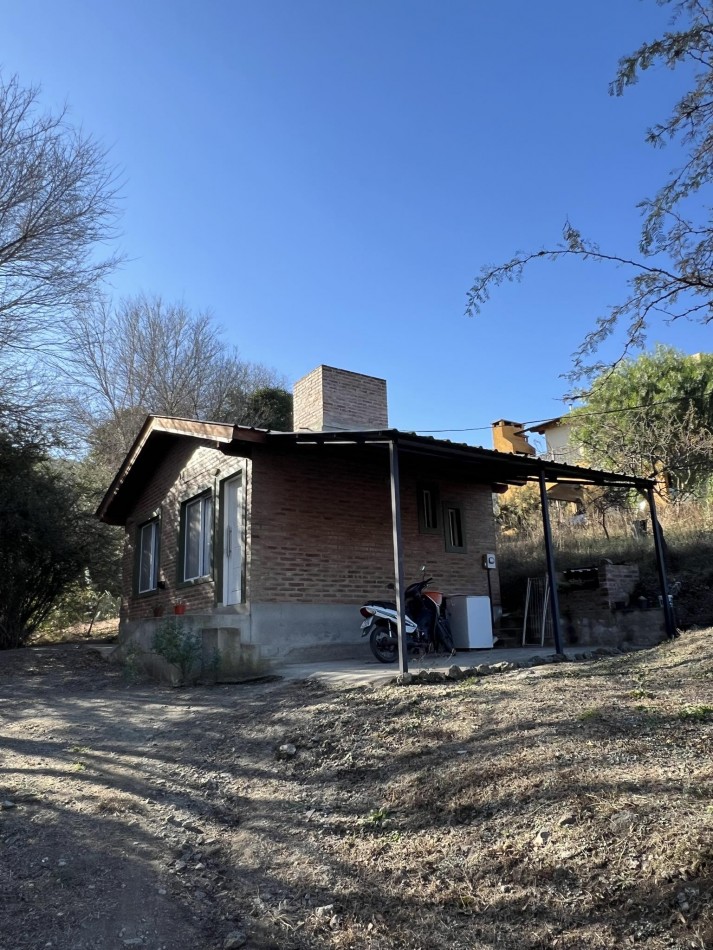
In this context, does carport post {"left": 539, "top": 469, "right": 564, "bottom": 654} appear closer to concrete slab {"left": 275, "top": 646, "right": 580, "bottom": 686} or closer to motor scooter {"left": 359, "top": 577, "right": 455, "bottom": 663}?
concrete slab {"left": 275, "top": 646, "right": 580, "bottom": 686}

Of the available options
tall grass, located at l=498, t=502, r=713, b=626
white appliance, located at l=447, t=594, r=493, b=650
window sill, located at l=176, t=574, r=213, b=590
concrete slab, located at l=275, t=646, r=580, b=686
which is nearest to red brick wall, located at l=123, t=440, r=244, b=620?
window sill, located at l=176, t=574, r=213, b=590

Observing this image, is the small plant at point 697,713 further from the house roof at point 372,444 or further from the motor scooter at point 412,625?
the motor scooter at point 412,625

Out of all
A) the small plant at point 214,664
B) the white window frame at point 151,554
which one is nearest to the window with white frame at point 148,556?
the white window frame at point 151,554

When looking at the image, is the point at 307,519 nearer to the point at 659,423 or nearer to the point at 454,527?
the point at 454,527

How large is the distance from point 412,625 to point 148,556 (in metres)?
7.45

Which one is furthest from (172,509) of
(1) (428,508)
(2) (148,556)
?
(1) (428,508)

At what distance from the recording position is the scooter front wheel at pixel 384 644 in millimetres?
9039

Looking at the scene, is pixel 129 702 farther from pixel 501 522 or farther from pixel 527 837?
pixel 501 522

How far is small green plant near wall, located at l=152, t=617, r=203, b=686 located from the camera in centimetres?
850

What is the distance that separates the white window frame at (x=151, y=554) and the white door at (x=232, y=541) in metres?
3.44

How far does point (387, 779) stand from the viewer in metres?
4.32

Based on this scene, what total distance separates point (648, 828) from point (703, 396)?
54.0 feet

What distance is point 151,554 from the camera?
1425 cm

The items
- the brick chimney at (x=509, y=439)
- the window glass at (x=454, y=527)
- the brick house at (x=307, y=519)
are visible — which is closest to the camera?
the brick house at (x=307, y=519)
